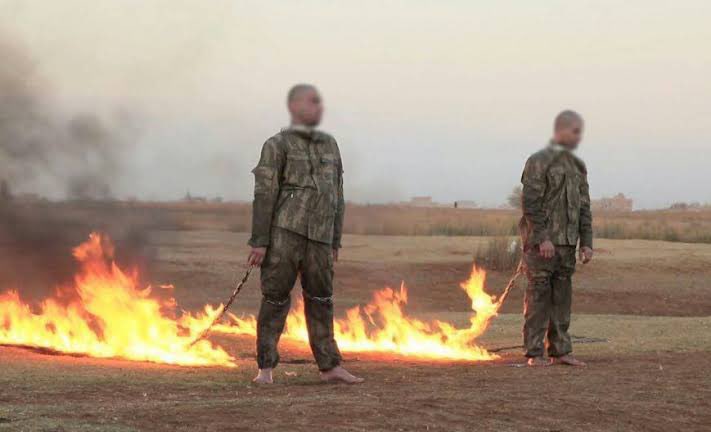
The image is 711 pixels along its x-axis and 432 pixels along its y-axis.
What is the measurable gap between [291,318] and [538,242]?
4297mm

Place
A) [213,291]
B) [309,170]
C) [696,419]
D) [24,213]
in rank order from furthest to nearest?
[213,291] < [24,213] < [309,170] < [696,419]

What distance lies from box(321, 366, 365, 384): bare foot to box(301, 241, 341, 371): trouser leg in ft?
0.14

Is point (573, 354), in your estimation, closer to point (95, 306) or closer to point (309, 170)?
point (309, 170)

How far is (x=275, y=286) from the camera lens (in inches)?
344

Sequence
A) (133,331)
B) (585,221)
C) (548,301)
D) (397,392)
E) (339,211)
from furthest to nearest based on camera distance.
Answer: (133,331)
(585,221)
(548,301)
(339,211)
(397,392)

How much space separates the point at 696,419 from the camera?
299 inches

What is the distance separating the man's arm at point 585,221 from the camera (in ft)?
35.0

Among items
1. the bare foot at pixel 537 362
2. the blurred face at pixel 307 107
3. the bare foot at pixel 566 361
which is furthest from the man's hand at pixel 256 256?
the bare foot at pixel 566 361

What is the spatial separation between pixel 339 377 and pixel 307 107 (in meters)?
2.32

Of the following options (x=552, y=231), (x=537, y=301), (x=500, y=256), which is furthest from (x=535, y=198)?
(x=500, y=256)

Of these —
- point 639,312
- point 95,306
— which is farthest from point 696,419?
point 639,312

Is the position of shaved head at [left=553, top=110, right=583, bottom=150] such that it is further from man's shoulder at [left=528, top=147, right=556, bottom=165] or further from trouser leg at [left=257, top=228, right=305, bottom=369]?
trouser leg at [left=257, top=228, right=305, bottom=369]

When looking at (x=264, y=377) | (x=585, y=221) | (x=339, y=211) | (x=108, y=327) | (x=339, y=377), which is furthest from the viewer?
(x=108, y=327)

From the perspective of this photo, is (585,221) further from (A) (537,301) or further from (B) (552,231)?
(A) (537,301)
